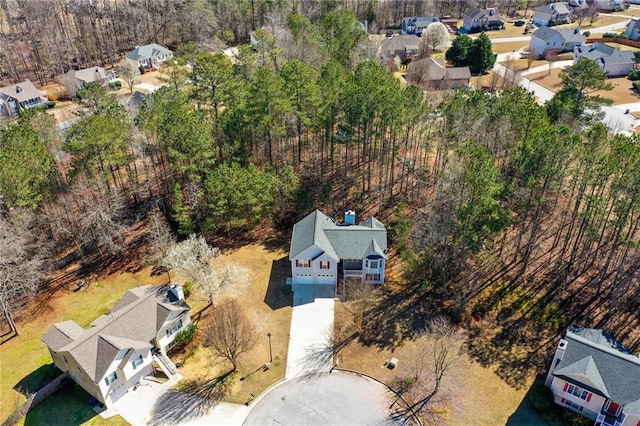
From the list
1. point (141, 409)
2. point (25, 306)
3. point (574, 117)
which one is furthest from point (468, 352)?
point (25, 306)

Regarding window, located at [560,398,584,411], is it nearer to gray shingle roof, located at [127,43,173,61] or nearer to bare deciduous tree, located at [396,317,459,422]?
bare deciduous tree, located at [396,317,459,422]

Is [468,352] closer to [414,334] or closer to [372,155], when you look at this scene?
[414,334]

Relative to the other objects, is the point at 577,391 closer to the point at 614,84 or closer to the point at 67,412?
the point at 67,412

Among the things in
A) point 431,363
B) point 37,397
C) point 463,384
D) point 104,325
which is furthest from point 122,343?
point 463,384

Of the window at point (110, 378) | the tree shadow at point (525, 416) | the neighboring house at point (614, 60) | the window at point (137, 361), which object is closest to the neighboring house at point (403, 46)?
the neighboring house at point (614, 60)

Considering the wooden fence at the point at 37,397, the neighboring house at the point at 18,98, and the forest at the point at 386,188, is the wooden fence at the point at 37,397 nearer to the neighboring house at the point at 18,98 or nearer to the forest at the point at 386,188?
the forest at the point at 386,188

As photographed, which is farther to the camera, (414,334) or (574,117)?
(574,117)
